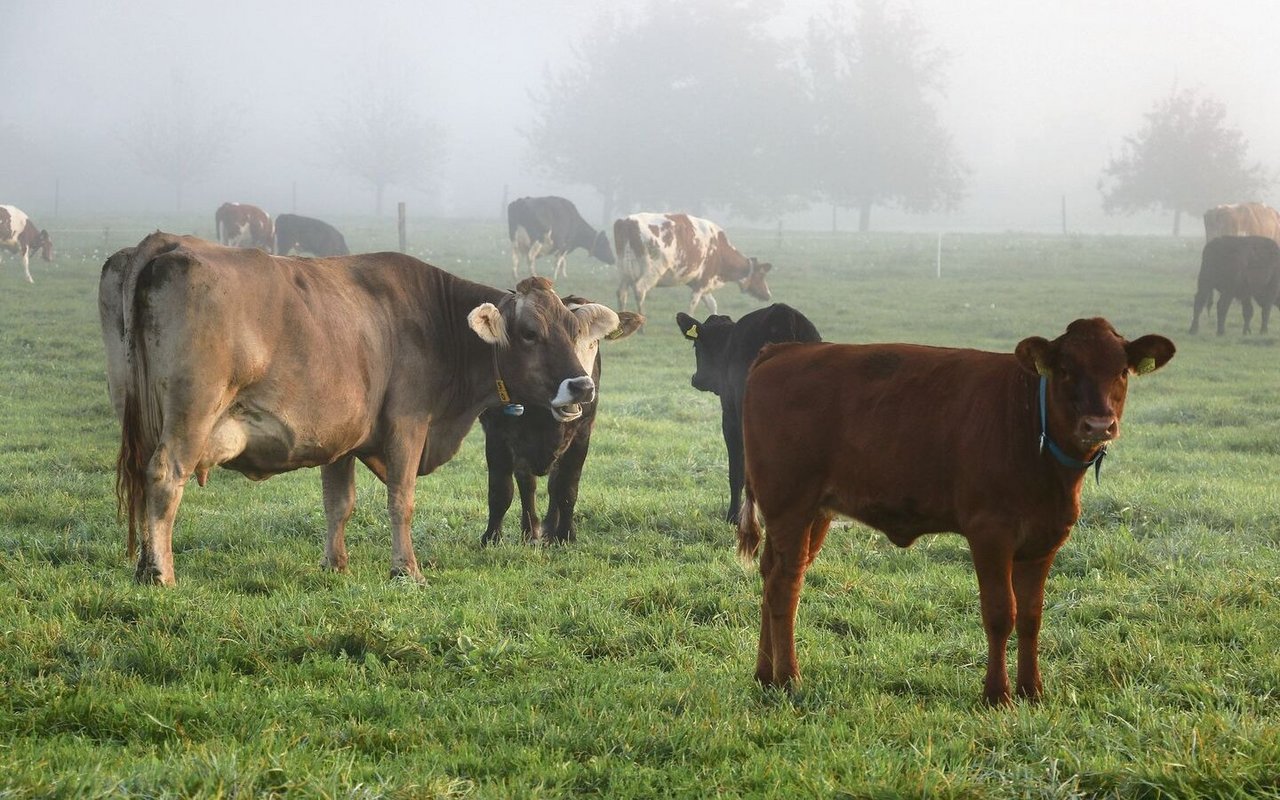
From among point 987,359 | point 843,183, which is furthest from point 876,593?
point 843,183

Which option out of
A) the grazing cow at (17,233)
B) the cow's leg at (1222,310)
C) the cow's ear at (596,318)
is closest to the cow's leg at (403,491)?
the cow's ear at (596,318)

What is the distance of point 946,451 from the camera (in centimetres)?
482

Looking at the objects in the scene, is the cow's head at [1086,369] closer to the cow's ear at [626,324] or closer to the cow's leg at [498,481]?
the cow's ear at [626,324]

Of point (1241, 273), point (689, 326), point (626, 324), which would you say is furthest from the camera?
point (1241, 273)

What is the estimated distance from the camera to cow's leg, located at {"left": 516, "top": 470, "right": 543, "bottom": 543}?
29.0 feet

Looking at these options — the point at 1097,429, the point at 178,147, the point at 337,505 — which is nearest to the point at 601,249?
the point at 337,505

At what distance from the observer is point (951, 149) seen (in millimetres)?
65188

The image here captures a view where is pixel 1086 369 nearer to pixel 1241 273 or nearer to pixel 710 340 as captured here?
pixel 710 340

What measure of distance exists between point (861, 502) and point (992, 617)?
689 mm

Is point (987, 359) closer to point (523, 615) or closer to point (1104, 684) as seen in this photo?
point (1104, 684)

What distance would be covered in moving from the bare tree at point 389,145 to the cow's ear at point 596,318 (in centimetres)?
6678

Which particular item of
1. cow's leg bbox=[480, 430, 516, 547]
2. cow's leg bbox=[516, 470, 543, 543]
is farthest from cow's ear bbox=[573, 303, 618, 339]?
cow's leg bbox=[516, 470, 543, 543]

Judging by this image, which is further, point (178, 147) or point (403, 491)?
point (178, 147)

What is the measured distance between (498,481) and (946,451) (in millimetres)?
4682
